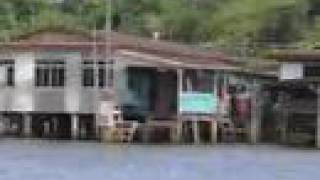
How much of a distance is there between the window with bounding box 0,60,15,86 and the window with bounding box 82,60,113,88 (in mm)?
2476

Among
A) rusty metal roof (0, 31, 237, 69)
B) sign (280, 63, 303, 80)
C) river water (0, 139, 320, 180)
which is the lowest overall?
river water (0, 139, 320, 180)

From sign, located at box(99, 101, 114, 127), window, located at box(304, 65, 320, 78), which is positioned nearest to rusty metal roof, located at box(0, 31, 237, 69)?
sign, located at box(99, 101, 114, 127)

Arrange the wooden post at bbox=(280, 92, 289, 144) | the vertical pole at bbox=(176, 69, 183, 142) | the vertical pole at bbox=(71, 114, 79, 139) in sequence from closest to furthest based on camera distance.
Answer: the wooden post at bbox=(280, 92, 289, 144) < the vertical pole at bbox=(176, 69, 183, 142) < the vertical pole at bbox=(71, 114, 79, 139)

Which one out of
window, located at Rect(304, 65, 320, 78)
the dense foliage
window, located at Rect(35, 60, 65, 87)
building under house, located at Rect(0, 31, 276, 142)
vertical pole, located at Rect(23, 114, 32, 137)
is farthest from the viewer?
the dense foliage

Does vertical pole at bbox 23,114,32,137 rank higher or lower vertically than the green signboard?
lower

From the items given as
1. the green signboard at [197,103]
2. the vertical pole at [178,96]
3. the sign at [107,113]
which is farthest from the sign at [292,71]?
the sign at [107,113]

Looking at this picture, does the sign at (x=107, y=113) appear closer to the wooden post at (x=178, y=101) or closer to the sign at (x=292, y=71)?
the wooden post at (x=178, y=101)

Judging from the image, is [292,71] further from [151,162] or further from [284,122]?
[151,162]

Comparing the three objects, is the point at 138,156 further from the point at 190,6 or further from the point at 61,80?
the point at 190,6

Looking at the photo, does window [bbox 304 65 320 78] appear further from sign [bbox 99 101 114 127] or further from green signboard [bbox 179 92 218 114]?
sign [bbox 99 101 114 127]

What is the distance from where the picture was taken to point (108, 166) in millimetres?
21875

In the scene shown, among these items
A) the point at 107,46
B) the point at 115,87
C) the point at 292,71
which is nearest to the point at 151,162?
the point at 292,71

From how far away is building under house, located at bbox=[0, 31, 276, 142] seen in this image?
3169 centimetres

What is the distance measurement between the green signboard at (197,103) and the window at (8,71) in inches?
233
